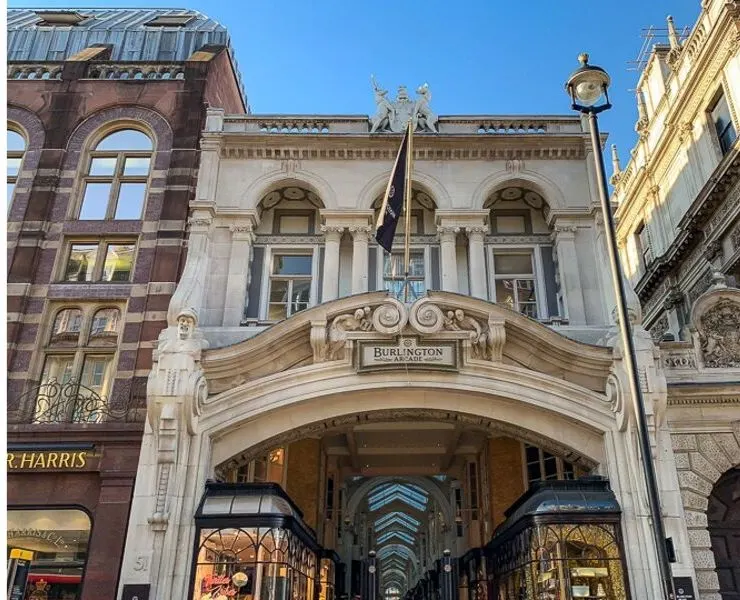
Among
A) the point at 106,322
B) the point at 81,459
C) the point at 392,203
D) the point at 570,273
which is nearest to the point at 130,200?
the point at 106,322

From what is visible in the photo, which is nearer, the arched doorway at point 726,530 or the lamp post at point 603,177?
the lamp post at point 603,177

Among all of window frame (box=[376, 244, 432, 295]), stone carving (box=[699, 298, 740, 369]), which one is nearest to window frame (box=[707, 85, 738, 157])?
stone carving (box=[699, 298, 740, 369])

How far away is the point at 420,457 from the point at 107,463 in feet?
37.0

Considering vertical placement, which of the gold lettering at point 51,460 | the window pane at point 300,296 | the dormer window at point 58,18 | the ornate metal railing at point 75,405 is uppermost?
the dormer window at point 58,18

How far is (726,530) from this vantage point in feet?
47.0

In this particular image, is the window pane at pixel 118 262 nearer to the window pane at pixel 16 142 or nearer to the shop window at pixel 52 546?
the window pane at pixel 16 142

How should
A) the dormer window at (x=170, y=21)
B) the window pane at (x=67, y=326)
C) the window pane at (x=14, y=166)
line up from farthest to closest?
1. the dormer window at (x=170, y=21)
2. the window pane at (x=14, y=166)
3. the window pane at (x=67, y=326)

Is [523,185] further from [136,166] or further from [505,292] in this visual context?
[136,166]

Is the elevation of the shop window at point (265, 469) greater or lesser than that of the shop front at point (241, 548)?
greater

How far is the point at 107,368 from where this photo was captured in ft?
56.9

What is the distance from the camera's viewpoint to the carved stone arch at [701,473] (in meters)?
13.8

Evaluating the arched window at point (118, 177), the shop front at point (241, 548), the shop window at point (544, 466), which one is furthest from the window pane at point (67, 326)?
the shop window at point (544, 466)

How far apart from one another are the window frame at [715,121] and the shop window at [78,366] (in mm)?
22622

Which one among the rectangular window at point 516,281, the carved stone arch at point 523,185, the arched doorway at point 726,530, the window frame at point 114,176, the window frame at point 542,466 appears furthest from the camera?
the window frame at point 114,176
